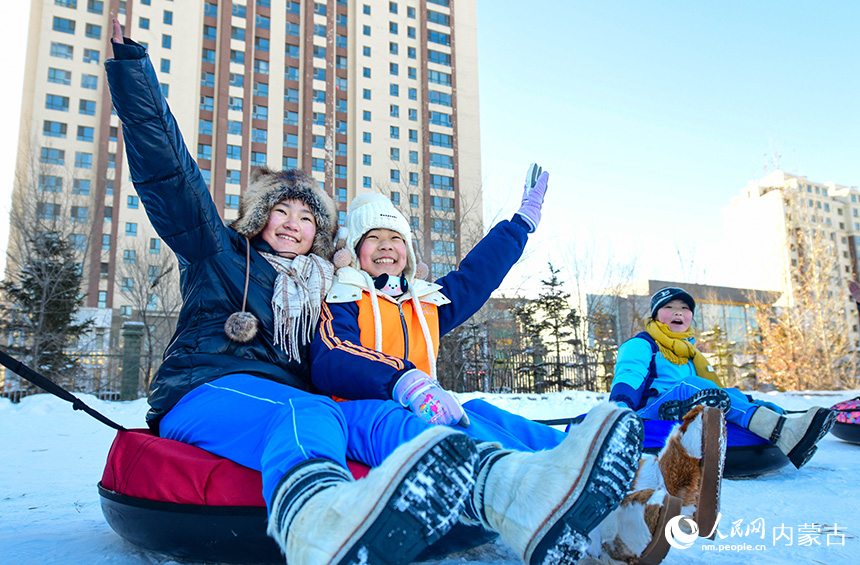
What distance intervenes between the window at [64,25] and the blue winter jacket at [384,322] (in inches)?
1357

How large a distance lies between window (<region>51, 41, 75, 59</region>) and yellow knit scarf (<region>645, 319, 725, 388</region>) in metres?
34.0

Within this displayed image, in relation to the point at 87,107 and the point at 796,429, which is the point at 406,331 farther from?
the point at 87,107

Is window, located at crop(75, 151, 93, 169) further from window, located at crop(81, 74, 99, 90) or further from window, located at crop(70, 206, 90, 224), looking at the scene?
window, located at crop(70, 206, 90, 224)

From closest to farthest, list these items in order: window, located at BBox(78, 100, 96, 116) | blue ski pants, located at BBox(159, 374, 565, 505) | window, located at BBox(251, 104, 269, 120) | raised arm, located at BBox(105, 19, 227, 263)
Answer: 1. blue ski pants, located at BBox(159, 374, 565, 505)
2. raised arm, located at BBox(105, 19, 227, 263)
3. window, located at BBox(78, 100, 96, 116)
4. window, located at BBox(251, 104, 269, 120)

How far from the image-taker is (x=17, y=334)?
40.4 ft

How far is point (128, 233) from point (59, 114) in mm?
7280

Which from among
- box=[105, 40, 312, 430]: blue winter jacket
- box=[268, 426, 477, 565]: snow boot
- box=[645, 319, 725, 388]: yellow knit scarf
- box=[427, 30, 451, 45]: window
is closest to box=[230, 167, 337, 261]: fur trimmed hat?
box=[105, 40, 312, 430]: blue winter jacket

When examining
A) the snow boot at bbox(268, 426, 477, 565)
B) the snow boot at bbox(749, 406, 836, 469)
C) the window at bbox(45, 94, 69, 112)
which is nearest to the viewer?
the snow boot at bbox(268, 426, 477, 565)

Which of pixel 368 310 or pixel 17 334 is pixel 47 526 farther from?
pixel 17 334

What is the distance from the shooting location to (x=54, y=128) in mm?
26938

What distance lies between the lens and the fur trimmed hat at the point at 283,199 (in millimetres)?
2055

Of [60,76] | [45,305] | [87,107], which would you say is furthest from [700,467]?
[60,76]

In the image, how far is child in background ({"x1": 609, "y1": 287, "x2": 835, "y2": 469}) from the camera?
8.91ft

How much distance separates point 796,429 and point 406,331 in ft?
7.33
